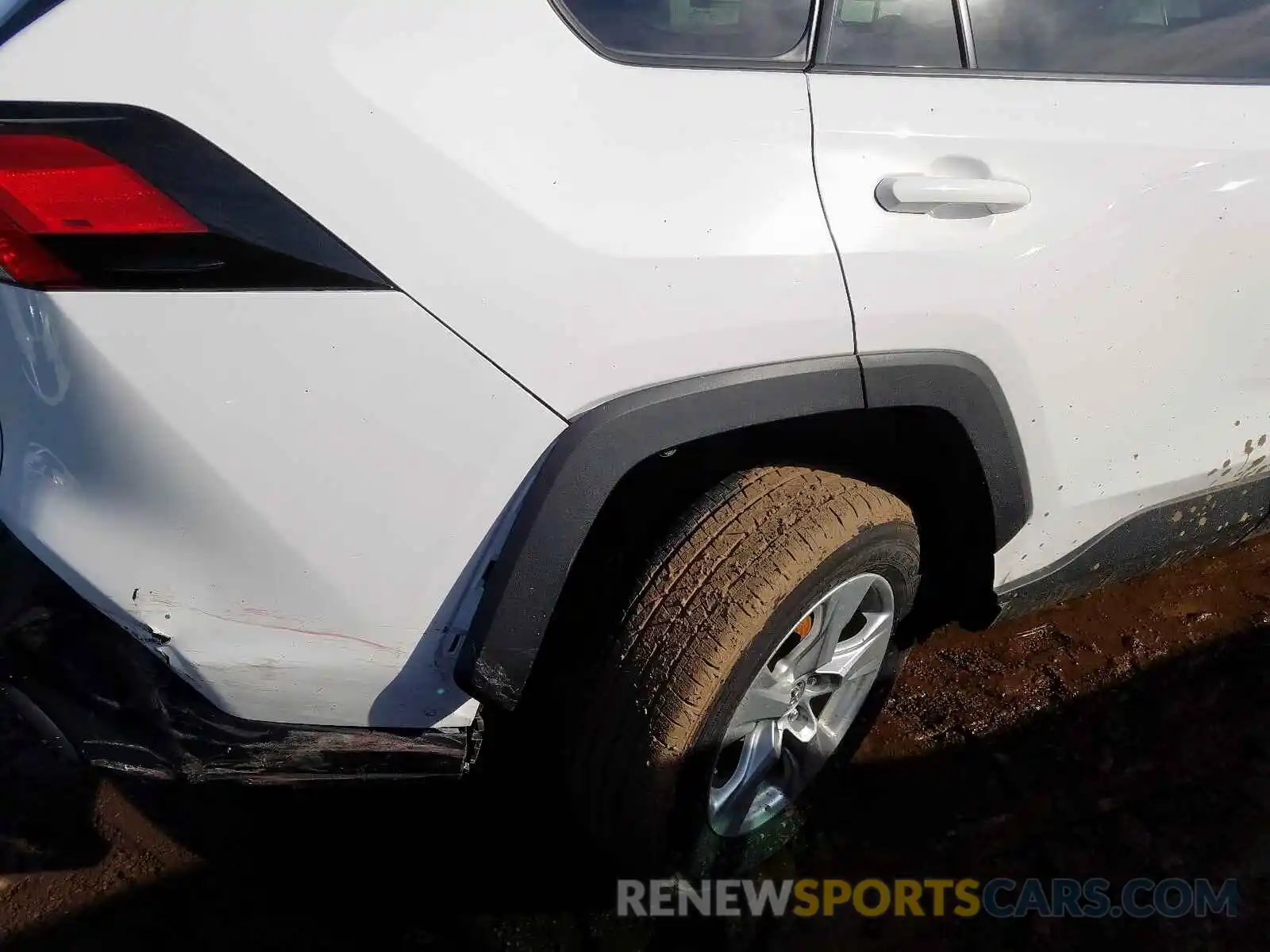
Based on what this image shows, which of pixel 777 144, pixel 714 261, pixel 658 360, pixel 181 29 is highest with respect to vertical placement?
pixel 181 29

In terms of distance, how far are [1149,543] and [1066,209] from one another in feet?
3.03

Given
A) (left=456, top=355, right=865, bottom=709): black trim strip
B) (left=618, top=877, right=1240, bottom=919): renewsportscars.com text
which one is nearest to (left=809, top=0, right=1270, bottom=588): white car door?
(left=456, top=355, right=865, bottom=709): black trim strip

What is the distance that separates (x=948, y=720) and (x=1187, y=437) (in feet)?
2.88

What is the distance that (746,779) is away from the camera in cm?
198

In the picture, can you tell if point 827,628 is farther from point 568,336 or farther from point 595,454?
point 568,336

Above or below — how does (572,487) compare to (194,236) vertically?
below

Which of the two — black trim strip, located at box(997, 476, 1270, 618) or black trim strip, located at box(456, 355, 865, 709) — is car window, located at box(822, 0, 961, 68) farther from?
black trim strip, located at box(997, 476, 1270, 618)

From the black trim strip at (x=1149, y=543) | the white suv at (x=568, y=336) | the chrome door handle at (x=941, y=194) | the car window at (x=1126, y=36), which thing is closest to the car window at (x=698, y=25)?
the white suv at (x=568, y=336)

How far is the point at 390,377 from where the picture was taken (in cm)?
123

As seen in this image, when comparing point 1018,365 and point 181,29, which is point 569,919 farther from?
point 181,29

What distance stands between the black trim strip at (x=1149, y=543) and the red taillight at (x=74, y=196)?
168 centimetres

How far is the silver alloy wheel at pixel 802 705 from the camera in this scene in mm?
1875

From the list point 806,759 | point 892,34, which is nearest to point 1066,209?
point 892,34

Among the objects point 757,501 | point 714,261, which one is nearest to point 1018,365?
point 757,501
